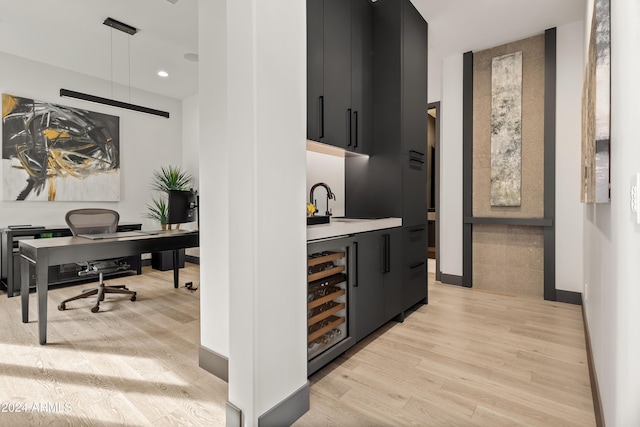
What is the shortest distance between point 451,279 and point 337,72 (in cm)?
299

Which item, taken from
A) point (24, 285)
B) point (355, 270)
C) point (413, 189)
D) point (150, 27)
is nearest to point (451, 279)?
point (413, 189)

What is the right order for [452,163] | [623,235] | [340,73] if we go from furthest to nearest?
1. [452,163]
2. [340,73]
3. [623,235]

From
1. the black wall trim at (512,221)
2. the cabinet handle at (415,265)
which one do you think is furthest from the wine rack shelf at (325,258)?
the black wall trim at (512,221)

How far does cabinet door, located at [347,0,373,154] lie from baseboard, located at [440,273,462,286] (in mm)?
2215

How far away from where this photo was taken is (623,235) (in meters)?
1.02

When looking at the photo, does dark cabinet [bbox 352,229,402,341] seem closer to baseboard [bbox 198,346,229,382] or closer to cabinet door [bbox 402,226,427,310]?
cabinet door [bbox 402,226,427,310]

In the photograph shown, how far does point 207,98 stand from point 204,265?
1.04m

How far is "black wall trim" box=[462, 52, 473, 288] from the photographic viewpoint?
3971 millimetres

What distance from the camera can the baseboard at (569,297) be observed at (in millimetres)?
3377

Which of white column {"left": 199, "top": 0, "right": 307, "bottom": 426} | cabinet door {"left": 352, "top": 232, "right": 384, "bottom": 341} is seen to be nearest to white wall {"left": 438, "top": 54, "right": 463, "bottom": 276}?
cabinet door {"left": 352, "top": 232, "right": 384, "bottom": 341}

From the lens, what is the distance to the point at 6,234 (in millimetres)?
3863

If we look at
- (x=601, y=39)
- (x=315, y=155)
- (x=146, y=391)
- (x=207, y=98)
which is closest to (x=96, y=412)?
(x=146, y=391)

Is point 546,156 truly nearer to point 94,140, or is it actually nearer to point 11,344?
point 11,344

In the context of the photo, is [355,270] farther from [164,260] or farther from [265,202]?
[164,260]
